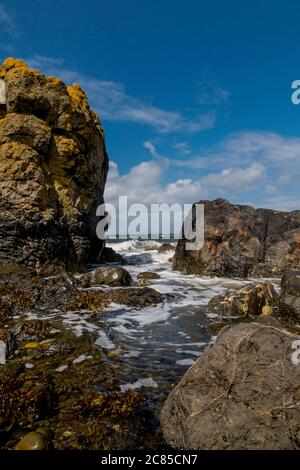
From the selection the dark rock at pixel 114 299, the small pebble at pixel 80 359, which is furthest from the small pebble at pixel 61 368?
the dark rock at pixel 114 299

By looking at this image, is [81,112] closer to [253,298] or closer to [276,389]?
[253,298]

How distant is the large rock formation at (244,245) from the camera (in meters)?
23.5

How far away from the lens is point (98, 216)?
88.2 feet

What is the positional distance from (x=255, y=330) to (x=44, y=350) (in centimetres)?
549

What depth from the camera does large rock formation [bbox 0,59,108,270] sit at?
62.6ft

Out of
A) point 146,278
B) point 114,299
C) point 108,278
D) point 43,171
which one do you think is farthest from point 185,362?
point 43,171

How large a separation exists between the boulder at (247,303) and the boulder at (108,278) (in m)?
6.24

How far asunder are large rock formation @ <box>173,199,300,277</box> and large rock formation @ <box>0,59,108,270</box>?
8.56m

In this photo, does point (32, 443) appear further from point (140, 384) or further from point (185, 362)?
point (185, 362)

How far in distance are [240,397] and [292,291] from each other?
351 inches

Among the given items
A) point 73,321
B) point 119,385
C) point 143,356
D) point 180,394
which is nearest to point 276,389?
point 180,394

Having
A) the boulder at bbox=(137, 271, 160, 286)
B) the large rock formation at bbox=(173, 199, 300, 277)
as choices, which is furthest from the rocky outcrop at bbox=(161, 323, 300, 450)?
the large rock formation at bbox=(173, 199, 300, 277)

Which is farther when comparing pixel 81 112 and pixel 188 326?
pixel 81 112

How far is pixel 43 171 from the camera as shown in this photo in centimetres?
2077
